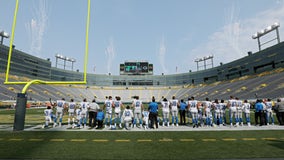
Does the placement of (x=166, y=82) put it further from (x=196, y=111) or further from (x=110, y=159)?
(x=110, y=159)

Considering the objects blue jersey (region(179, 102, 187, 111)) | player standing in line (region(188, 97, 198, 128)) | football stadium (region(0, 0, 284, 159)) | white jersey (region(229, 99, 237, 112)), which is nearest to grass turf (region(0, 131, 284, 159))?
football stadium (region(0, 0, 284, 159))

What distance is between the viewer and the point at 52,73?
65.1 metres

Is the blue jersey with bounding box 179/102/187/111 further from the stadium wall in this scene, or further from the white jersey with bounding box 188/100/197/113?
the stadium wall

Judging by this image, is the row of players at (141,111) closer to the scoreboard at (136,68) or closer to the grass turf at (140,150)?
the grass turf at (140,150)

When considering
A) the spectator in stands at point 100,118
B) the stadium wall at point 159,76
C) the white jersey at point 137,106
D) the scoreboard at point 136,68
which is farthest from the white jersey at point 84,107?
the scoreboard at point 136,68

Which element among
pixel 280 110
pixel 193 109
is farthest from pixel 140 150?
pixel 280 110

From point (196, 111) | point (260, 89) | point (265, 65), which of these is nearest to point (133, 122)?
point (196, 111)

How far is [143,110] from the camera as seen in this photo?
10.1 m

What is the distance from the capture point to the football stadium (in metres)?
5.20

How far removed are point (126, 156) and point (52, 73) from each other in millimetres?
69763

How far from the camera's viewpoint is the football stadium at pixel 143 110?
17.1ft

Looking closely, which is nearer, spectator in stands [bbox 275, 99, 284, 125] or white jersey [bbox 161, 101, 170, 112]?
white jersey [bbox 161, 101, 170, 112]

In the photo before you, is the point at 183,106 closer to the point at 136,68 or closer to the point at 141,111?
the point at 141,111

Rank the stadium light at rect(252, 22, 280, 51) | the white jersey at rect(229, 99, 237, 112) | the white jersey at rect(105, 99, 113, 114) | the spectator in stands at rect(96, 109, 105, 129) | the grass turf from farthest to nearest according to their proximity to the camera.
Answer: the stadium light at rect(252, 22, 280, 51) < the white jersey at rect(229, 99, 237, 112) < the white jersey at rect(105, 99, 113, 114) < the spectator in stands at rect(96, 109, 105, 129) < the grass turf
